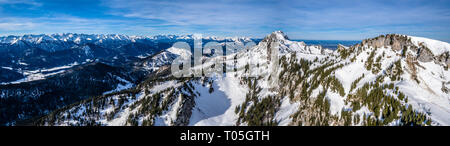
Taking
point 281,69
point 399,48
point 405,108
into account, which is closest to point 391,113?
point 405,108

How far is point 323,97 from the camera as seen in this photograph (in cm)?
10319

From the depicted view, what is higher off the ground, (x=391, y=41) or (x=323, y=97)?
(x=391, y=41)

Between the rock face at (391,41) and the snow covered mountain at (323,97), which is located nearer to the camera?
the snow covered mountain at (323,97)

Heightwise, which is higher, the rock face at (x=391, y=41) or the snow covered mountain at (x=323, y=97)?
the rock face at (x=391, y=41)

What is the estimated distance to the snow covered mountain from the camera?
7175 cm

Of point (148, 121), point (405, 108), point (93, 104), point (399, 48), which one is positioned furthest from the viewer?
point (93, 104)

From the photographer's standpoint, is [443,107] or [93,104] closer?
[443,107]

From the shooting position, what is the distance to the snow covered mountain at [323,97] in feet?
235

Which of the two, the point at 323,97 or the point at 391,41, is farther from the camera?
the point at 323,97

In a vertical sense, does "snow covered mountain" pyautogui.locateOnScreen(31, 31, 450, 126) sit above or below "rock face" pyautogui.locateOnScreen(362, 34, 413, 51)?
below

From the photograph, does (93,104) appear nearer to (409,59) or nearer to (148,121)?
(148,121)

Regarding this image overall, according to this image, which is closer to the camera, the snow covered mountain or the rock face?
the snow covered mountain

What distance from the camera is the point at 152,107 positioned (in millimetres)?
151500
